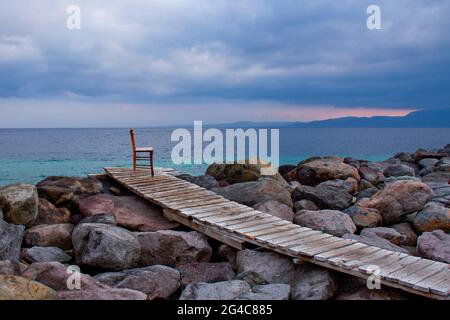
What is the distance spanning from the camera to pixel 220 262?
8883 mm

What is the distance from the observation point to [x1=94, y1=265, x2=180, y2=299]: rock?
706 centimetres

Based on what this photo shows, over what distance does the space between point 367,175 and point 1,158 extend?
49.3m

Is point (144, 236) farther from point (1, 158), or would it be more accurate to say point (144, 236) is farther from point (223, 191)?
point (1, 158)

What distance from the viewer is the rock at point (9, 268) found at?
656cm

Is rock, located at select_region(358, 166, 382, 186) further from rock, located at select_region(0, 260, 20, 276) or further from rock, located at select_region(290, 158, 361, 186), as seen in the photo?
rock, located at select_region(0, 260, 20, 276)

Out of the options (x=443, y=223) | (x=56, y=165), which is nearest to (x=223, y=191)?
(x=443, y=223)

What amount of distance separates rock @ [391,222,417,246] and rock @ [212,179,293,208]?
278cm

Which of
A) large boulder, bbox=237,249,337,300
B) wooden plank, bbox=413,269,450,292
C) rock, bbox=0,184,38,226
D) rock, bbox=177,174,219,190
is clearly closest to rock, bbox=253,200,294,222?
large boulder, bbox=237,249,337,300

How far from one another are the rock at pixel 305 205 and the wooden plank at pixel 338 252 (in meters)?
3.62

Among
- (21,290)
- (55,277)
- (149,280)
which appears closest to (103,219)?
(149,280)

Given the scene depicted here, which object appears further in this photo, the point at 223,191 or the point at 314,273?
the point at 223,191
